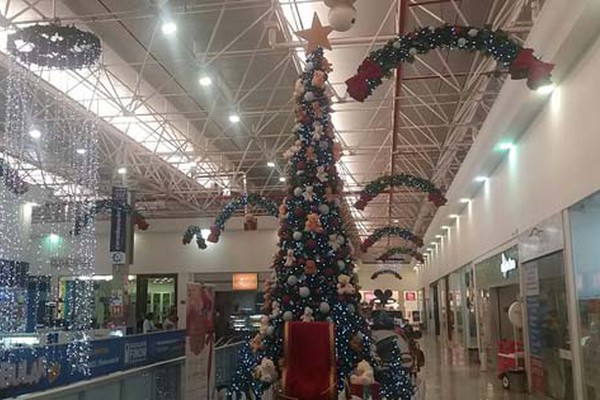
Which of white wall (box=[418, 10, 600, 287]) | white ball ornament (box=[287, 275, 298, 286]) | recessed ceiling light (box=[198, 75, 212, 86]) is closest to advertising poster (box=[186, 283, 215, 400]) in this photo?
white ball ornament (box=[287, 275, 298, 286])

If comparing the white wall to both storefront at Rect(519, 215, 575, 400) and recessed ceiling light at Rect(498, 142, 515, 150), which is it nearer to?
recessed ceiling light at Rect(498, 142, 515, 150)

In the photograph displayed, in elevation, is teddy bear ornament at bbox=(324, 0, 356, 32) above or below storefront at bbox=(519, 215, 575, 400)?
above

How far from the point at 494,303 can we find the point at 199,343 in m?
9.55

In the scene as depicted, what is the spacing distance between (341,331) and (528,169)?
5.30 m

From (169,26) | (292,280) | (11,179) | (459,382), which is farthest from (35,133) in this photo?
(292,280)

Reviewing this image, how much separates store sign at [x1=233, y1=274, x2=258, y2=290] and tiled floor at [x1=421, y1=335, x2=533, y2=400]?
32.9ft

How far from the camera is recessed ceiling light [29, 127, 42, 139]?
1694 cm

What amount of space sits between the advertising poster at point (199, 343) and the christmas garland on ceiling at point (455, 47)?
3083mm

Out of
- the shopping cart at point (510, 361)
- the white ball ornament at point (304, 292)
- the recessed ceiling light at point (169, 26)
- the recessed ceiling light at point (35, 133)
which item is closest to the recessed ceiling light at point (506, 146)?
the shopping cart at point (510, 361)

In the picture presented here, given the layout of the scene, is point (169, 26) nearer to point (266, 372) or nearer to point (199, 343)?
point (199, 343)

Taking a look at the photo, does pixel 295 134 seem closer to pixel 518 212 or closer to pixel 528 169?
pixel 528 169

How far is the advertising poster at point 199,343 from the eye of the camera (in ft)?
22.9

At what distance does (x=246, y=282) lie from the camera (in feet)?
84.0

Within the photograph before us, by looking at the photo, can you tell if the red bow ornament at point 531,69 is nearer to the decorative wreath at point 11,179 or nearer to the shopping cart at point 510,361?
the shopping cart at point 510,361
